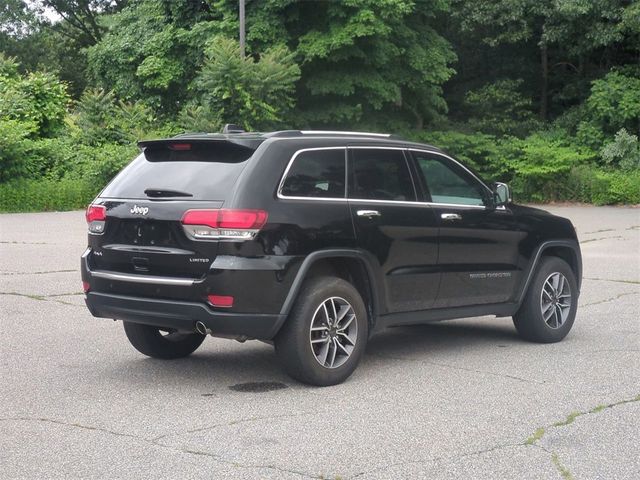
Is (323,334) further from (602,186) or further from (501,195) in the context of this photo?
(602,186)

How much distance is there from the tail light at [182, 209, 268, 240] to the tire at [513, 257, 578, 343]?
318 cm

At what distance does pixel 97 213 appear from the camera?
7.63m

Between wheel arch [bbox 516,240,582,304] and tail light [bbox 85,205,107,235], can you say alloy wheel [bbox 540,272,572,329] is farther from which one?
tail light [bbox 85,205,107,235]

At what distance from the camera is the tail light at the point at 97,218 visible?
24.8ft

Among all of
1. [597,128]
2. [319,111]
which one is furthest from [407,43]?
[597,128]

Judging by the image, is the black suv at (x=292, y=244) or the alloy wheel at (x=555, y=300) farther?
the alloy wheel at (x=555, y=300)

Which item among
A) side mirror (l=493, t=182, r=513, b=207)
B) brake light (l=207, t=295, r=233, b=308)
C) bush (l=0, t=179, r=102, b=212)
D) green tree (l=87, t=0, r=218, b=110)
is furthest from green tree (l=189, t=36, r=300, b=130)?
brake light (l=207, t=295, r=233, b=308)

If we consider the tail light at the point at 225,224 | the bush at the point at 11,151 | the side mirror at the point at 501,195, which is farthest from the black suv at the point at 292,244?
the bush at the point at 11,151

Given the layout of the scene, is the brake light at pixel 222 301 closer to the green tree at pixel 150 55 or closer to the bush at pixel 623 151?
the bush at pixel 623 151

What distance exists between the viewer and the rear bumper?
688 cm

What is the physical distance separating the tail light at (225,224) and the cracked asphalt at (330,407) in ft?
3.58

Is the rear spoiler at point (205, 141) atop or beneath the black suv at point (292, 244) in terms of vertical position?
atop

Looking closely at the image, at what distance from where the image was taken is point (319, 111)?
3656cm

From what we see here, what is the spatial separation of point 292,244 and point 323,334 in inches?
27.8
